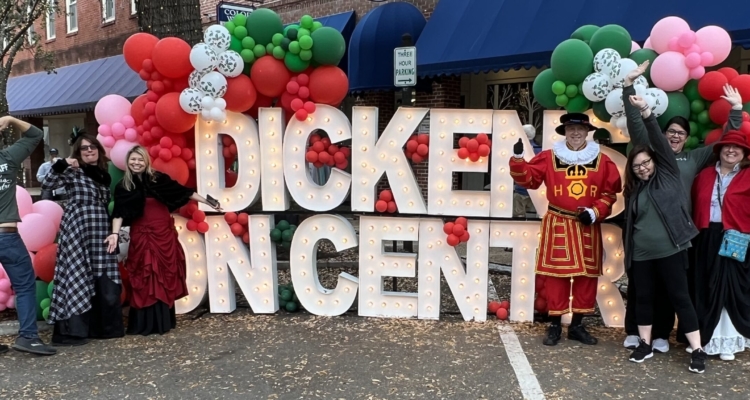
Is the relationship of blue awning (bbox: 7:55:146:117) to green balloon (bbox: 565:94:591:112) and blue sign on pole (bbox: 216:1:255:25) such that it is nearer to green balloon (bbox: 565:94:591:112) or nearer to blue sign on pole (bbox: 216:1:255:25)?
blue sign on pole (bbox: 216:1:255:25)

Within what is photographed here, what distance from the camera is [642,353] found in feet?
13.4

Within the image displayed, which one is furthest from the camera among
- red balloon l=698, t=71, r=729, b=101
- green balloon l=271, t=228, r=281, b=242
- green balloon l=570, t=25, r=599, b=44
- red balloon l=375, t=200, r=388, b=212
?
green balloon l=271, t=228, r=281, b=242

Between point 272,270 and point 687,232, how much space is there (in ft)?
11.0

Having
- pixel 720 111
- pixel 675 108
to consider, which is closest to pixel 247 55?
pixel 675 108

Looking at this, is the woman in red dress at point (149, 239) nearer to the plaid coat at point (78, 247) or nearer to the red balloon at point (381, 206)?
the plaid coat at point (78, 247)

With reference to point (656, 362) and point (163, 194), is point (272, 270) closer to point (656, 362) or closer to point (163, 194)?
point (163, 194)

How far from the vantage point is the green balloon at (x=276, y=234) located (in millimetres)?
5246

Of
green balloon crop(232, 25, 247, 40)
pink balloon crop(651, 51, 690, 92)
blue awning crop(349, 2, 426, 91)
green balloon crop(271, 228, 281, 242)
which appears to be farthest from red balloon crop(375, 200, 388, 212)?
blue awning crop(349, 2, 426, 91)

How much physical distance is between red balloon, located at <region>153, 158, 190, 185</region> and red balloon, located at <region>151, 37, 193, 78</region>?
754 mm

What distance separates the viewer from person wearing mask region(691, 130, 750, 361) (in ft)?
12.9

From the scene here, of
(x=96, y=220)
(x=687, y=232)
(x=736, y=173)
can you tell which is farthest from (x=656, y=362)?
(x=96, y=220)

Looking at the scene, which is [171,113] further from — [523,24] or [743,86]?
[523,24]

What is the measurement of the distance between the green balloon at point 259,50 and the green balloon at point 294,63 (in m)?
0.21

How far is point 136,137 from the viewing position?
5.07 metres
